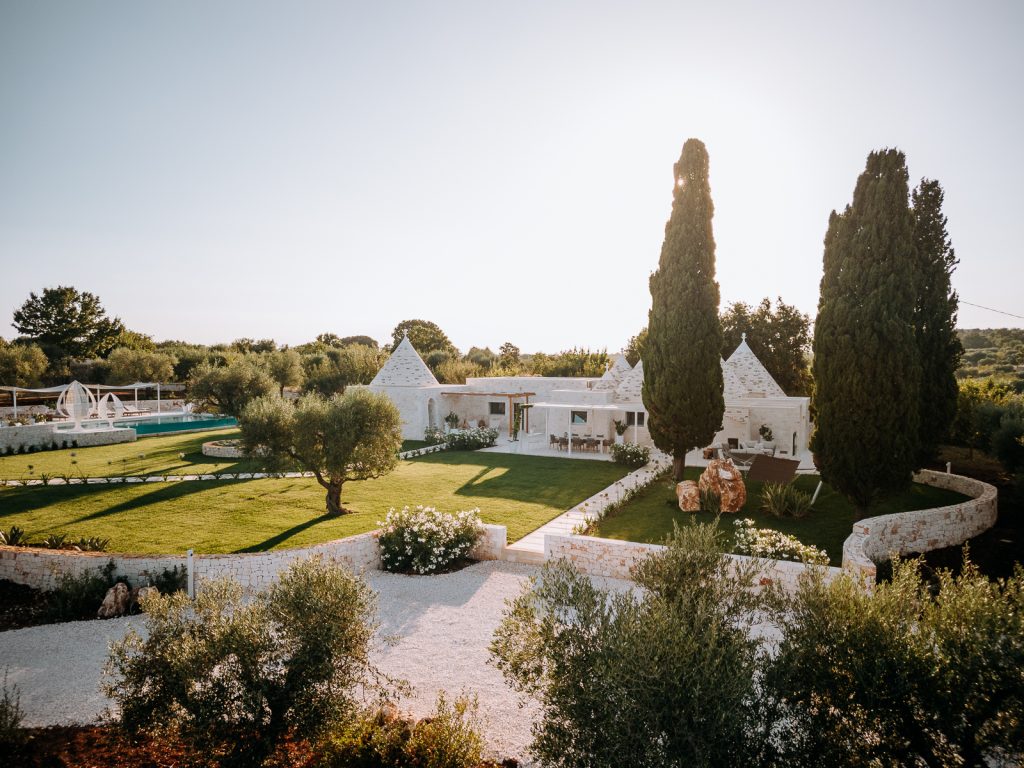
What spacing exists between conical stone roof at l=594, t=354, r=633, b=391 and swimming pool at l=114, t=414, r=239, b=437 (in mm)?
20987

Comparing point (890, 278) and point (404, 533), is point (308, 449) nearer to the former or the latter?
point (404, 533)

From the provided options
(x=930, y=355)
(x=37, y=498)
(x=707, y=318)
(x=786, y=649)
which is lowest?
(x=37, y=498)

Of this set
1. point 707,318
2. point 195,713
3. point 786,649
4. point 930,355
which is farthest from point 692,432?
point 195,713

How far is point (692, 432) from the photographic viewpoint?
1730 centimetres

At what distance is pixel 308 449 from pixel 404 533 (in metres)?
4.03

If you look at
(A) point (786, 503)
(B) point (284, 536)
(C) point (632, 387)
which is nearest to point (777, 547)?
(A) point (786, 503)

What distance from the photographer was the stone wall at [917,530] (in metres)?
9.88

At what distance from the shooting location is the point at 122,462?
20.1 metres

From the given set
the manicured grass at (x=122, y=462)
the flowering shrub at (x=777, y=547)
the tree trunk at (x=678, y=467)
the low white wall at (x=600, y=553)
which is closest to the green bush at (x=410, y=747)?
the low white wall at (x=600, y=553)

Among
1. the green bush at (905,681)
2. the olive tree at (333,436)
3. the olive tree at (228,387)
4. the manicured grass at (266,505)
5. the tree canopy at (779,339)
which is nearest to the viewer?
the green bush at (905,681)

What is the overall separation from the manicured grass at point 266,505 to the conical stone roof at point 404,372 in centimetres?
979

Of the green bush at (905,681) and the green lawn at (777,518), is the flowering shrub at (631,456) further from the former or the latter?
the green bush at (905,681)

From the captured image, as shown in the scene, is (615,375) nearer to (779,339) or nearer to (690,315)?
(690,315)

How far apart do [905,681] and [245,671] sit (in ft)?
17.2
